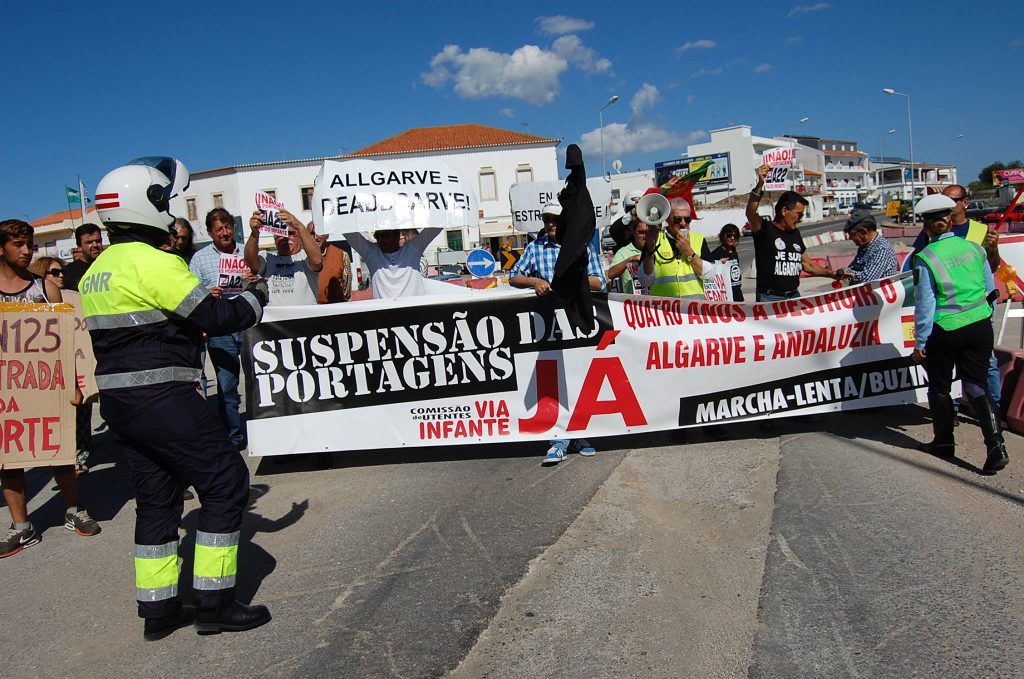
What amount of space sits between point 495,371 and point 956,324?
3.33 meters

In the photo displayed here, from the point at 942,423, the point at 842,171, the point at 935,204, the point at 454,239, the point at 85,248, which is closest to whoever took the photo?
the point at 942,423

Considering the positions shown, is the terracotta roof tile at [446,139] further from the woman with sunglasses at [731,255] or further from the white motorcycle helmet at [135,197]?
the white motorcycle helmet at [135,197]

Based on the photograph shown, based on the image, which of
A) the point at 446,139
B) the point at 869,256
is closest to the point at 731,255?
the point at 869,256

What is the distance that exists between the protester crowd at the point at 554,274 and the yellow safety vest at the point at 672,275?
0.01 m

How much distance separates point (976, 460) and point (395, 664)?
14.5 feet

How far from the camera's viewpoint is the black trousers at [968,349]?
15.9 feet

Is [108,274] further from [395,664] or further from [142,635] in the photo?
[395,664]

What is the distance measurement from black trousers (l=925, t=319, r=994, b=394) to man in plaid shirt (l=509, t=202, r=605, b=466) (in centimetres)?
249

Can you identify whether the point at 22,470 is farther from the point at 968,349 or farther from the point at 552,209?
the point at 968,349

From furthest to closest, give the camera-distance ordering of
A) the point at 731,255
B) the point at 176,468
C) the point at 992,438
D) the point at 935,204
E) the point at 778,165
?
the point at 731,255 < the point at 778,165 < the point at 935,204 < the point at 992,438 < the point at 176,468

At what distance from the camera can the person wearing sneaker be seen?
15.4 feet

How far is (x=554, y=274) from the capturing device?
5.44 metres

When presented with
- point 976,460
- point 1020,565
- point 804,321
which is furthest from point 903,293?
point 1020,565

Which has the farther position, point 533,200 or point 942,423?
point 533,200
